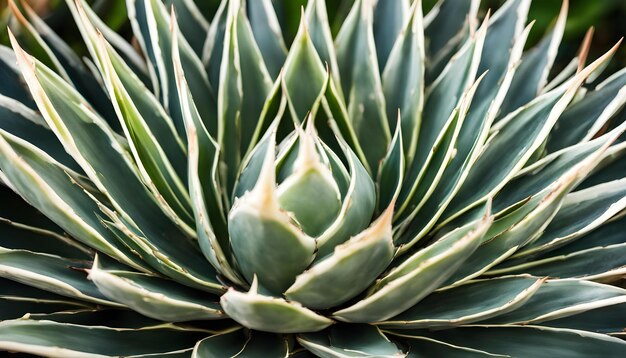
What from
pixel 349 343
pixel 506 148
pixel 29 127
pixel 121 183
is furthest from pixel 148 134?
pixel 506 148

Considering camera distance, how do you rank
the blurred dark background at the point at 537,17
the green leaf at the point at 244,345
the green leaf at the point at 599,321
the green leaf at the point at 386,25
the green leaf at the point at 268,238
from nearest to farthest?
1. the green leaf at the point at 268,238
2. the green leaf at the point at 244,345
3. the green leaf at the point at 599,321
4. the green leaf at the point at 386,25
5. the blurred dark background at the point at 537,17

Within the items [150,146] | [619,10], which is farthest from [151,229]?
[619,10]

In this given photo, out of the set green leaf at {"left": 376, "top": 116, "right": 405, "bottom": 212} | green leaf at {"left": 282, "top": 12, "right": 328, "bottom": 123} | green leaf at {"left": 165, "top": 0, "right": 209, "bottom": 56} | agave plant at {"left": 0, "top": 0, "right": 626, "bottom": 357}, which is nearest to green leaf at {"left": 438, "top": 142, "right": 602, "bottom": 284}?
agave plant at {"left": 0, "top": 0, "right": 626, "bottom": 357}

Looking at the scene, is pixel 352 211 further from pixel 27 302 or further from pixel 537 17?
pixel 537 17

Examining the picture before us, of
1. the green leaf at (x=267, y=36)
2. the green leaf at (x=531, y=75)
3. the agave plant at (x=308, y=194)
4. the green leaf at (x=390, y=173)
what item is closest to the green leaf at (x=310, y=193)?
the agave plant at (x=308, y=194)

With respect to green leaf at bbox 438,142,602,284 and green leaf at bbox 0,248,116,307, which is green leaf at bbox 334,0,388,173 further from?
green leaf at bbox 0,248,116,307

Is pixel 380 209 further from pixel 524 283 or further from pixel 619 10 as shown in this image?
pixel 619 10

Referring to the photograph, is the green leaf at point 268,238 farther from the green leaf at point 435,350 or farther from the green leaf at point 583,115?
the green leaf at point 583,115
